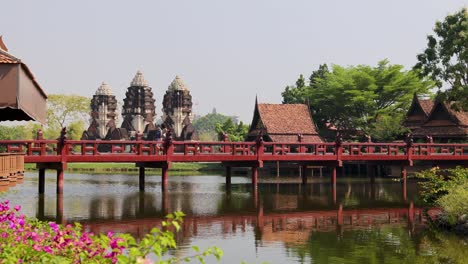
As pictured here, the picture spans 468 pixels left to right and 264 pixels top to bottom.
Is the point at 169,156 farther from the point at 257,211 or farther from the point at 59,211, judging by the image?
the point at 59,211

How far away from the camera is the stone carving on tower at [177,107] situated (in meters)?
101

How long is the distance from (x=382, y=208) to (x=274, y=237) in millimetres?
10402

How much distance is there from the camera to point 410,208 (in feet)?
93.6

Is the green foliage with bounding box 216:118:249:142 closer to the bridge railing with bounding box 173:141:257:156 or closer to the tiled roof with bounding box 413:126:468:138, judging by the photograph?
the tiled roof with bounding box 413:126:468:138

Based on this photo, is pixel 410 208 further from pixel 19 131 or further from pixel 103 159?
pixel 19 131

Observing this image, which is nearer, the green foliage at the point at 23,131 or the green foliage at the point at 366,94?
the green foliage at the point at 366,94

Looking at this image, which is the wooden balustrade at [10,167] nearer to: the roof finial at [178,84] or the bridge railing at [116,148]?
the bridge railing at [116,148]

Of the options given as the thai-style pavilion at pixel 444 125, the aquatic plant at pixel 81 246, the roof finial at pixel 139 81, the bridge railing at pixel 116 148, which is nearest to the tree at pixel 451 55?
the thai-style pavilion at pixel 444 125

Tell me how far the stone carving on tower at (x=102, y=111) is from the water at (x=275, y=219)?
65461mm

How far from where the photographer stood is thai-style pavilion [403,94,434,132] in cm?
5666

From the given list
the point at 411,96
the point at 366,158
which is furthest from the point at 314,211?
the point at 411,96

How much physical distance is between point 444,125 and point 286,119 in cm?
1343

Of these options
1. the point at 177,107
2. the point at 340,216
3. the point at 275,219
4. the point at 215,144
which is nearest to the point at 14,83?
the point at 275,219

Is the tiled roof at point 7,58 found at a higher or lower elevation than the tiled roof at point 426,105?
lower
